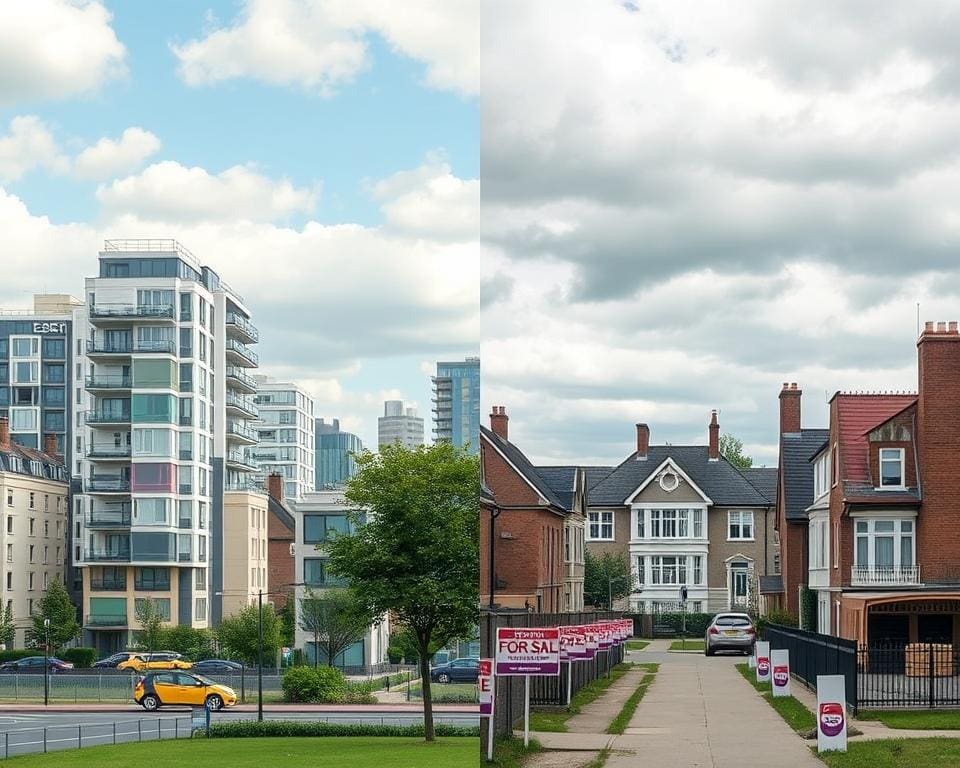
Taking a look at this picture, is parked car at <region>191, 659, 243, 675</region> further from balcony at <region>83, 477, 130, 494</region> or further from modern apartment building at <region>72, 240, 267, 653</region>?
balcony at <region>83, 477, 130, 494</region>

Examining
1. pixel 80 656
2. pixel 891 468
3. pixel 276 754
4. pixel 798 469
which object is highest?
pixel 798 469

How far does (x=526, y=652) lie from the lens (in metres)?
8.00

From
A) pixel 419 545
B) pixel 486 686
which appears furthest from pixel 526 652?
pixel 419 545

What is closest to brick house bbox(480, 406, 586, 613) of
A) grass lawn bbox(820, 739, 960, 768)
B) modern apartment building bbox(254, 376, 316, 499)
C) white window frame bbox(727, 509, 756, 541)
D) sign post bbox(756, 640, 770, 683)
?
grass lawn bbox(820, 739, 960, 768)

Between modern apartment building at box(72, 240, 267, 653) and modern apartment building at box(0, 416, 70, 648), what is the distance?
782 mm

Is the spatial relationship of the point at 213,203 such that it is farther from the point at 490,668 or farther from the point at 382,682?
the point at 490,668

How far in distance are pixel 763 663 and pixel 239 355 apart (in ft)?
113

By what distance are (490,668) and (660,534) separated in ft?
136

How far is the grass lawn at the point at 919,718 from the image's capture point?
39.0 ft

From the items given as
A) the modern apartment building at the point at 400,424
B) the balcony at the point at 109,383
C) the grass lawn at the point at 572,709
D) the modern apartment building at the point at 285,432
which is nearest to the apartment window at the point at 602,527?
the modern apartment building at the point at 400,424

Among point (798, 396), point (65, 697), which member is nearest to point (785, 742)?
Answer: point (65, 697)

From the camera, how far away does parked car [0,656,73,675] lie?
3594 centimetres

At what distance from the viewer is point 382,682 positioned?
33500mm

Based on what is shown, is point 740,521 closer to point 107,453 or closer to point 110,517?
point 110,517
